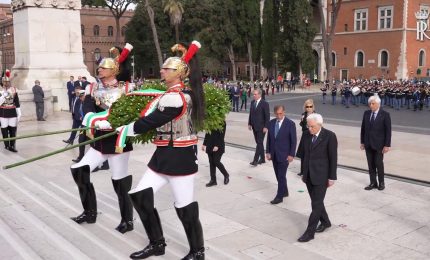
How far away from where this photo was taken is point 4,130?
11797mm

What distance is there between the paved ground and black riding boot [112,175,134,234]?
0.12 metres

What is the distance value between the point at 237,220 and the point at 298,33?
43.2 metres

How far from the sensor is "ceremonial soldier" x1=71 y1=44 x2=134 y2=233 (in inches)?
222

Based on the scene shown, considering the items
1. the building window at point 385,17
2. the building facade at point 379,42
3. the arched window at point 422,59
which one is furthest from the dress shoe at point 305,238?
the arched window at point 422,59

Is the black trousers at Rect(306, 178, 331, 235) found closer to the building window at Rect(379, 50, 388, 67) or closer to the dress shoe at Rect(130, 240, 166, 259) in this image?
the dress shoe at Rect(130, 240, 166, 259)

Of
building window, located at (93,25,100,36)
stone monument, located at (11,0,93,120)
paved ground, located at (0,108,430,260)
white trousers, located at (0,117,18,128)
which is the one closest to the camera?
paved ground, located at (0,108,430,260)

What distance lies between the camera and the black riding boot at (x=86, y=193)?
5.67m

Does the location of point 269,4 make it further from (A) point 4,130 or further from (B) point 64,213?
(B) point 64,213

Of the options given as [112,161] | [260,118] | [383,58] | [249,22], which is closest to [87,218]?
[112,161]

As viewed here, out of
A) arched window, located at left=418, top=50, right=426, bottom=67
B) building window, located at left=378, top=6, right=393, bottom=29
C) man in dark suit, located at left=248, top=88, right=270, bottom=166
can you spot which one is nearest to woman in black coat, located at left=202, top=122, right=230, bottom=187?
man in dark suit, located at left=248, top=88, right=270, bottom=166

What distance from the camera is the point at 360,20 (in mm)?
52719

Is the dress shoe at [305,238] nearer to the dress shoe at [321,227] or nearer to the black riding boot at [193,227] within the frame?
the dress shoe at [321,227]

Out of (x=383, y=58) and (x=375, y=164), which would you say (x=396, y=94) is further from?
(x=383, y=58)

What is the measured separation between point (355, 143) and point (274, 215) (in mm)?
7309
